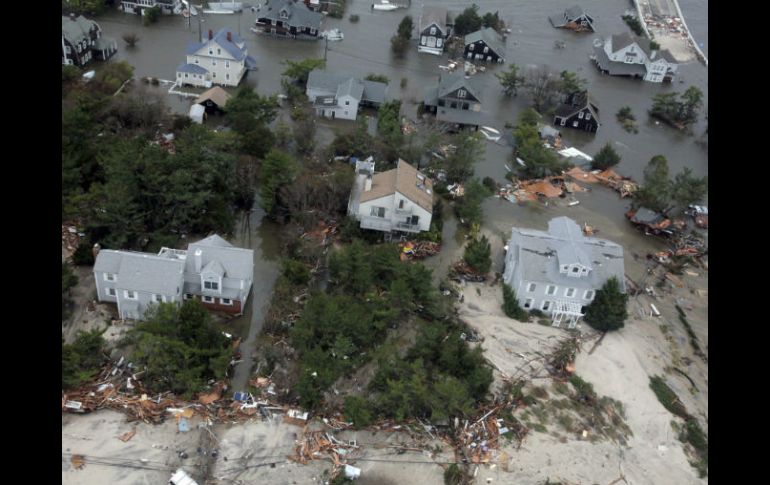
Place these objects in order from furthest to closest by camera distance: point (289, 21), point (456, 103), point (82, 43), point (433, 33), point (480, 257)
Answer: point (433, 33), point (289, 21), point (82, 43), point (456, 103), point (480, 257)

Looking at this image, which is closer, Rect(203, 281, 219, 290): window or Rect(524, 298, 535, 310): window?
Rect(203, 281, 219, 290): window

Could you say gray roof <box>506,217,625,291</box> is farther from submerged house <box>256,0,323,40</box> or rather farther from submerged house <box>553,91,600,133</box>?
submerged house <box>256,0,323,40</box>

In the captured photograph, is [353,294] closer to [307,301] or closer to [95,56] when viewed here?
[307,301]

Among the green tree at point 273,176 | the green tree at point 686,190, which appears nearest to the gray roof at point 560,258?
the green tree at point 686,190

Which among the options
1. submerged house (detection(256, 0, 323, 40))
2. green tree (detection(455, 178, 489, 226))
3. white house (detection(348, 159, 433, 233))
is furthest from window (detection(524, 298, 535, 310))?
submerged house (detection(256, 0, 323, 40))

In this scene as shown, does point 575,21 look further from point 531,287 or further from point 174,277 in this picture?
point 174,277

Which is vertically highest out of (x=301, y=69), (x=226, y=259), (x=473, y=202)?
(x=301, y=69)

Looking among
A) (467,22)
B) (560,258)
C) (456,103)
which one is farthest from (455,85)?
(560,258)
